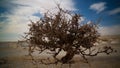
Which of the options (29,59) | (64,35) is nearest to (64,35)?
(64,35)

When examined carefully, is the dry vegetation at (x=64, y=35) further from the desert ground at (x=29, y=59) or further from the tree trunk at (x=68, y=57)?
the desert ground at (x=29, y=59)

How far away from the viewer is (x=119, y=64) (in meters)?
3.29

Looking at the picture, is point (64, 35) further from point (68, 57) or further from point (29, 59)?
point (29, 59)

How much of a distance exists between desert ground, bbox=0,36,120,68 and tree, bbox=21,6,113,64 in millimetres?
128

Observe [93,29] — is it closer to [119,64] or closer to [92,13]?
[92,13]

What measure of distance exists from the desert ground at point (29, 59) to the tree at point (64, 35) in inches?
5.1

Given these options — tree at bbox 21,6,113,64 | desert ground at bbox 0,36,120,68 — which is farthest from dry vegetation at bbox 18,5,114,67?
desert ground at bbox 0,36,120,68

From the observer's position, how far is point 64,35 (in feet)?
9.98

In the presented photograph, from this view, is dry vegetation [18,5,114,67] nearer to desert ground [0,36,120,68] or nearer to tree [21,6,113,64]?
tree [21,6,113,64]

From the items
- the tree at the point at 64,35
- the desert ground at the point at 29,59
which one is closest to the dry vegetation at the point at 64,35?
the tree at the point at 64,35

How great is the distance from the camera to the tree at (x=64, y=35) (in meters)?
3.05

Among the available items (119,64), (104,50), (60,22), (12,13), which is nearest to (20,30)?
(12,13)

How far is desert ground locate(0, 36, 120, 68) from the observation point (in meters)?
3.22

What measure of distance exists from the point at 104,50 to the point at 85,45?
0.91ft
